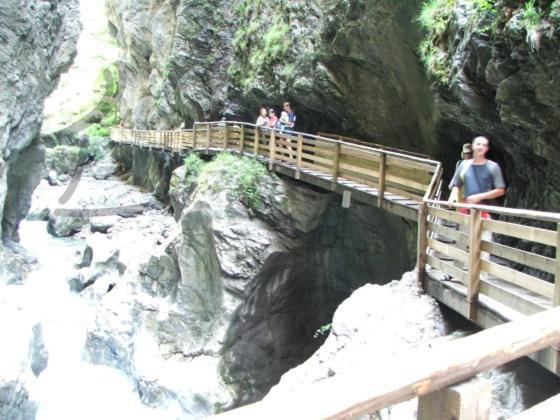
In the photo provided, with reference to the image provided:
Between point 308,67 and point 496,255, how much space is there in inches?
423

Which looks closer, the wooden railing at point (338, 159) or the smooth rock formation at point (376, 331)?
the smooth rock formation at point (376, 331)

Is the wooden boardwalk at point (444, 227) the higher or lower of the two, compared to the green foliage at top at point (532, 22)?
lower

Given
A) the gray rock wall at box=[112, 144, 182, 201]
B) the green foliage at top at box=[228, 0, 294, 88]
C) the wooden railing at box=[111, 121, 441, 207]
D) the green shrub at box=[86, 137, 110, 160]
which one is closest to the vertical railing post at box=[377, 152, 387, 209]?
the wooden railing at box=[111, 121, 441, 207]

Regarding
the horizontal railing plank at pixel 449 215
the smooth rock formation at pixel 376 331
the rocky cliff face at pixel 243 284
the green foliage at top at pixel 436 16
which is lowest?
the rocky cliff face at pixel 243 284

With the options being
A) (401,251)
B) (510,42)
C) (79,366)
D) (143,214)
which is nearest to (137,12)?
(143,214)

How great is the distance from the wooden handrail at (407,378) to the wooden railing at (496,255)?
254 cm

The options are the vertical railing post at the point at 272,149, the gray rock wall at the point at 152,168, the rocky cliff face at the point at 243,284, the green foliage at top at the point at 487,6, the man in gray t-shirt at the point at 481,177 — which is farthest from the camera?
the gray rock wall at the point at 152,168

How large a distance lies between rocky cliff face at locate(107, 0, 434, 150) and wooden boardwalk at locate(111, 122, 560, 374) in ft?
6.51

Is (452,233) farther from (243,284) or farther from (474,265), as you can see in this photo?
(243,284)

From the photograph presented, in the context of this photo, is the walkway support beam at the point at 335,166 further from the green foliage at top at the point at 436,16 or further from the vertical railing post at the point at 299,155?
the green foliage at top at the point at 436,16

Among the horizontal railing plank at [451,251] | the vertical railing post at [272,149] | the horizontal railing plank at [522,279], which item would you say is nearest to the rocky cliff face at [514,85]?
the horizontal railing plank at [451,251]

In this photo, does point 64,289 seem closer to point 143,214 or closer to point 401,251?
point 143,214

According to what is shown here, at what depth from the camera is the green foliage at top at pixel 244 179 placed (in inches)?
554

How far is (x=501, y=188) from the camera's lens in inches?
245
